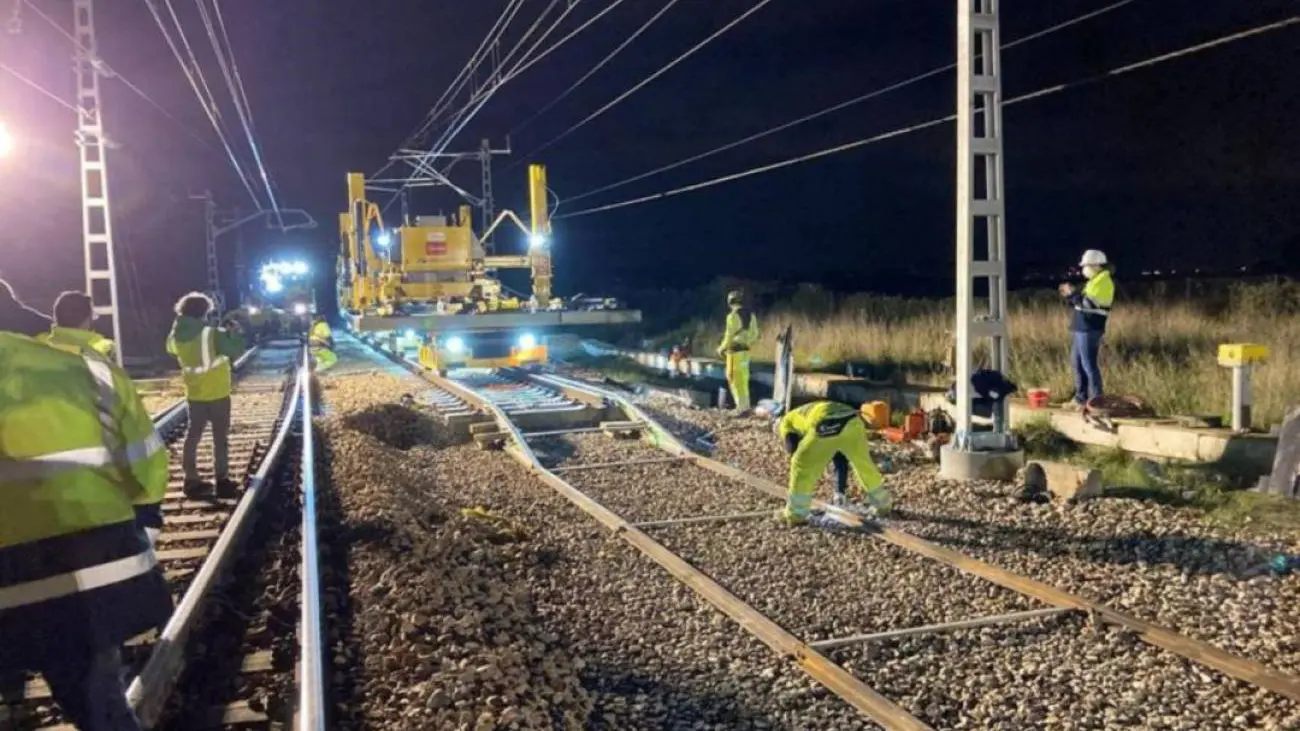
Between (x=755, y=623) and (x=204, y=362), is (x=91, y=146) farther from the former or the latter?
(x=755, y=623)

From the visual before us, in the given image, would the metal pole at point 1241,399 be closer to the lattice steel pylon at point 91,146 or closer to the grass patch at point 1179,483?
the grass patch at point 1179,483

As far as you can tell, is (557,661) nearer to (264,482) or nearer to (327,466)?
(264,482)

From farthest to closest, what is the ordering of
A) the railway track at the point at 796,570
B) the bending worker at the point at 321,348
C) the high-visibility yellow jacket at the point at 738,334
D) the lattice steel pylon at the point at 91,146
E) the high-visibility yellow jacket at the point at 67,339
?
the bending worker at the point at 321,348, the lattice steel pylon at the point at 91,146, the high-visibility yellow jacket at the point at 738,334, the railway track at the point at 796,570, the high-visibility yellow jacket at the point at 67,339

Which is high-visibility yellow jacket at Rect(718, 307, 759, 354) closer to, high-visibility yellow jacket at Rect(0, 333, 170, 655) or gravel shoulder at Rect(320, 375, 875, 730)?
gravel shoulder at Rect(320, 375, 875, 730)

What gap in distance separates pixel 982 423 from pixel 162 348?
30.6 m

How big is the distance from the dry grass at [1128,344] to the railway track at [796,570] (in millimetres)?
5302

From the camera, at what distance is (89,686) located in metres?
3.19

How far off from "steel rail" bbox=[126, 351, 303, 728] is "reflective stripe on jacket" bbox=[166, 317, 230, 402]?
36.7 inches

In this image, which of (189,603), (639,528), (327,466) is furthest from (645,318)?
(189,603)

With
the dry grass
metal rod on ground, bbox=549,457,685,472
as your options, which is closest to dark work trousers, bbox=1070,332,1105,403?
the dry grass

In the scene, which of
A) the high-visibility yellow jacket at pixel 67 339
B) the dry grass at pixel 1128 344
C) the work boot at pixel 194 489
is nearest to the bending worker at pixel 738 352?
the dry grass at pixel 1128 344

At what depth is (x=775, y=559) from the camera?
727 cm

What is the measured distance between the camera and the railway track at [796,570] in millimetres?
5152

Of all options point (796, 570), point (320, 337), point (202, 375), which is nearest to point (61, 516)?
point (796, 570)
